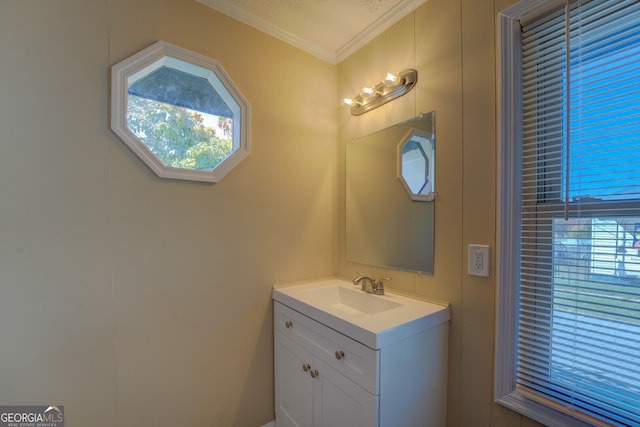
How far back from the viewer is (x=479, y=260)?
48.6 inches

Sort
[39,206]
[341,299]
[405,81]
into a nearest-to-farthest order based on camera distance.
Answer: [39,206] < [405,81] < [341,299]

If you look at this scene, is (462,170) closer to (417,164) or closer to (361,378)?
(417,164)

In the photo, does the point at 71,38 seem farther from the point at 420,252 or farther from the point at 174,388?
the point at 420,252

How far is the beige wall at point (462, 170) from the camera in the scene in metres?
1.21

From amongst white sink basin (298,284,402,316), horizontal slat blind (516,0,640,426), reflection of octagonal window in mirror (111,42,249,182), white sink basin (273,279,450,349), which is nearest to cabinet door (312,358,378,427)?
white sink basin (273,279,450,349)

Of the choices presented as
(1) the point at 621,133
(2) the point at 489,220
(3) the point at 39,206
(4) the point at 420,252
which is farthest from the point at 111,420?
(1) the point at 621,133

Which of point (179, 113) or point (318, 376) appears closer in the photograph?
point (318, 376)

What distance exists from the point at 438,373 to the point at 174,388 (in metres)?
1.32

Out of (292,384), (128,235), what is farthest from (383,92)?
(292,384)

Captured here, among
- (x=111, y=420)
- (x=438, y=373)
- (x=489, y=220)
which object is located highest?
(x=489, y=220)

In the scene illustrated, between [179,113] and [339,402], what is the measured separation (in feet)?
5.36

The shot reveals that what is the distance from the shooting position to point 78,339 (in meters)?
1.21

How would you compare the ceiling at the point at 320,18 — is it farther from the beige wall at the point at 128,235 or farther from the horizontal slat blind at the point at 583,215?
the horizontal slat blind at the point at 583,215

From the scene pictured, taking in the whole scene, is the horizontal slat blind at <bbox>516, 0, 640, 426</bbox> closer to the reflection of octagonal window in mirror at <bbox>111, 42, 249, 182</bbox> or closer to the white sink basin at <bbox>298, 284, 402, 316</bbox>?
the white sink basin at <bbox>298, 284, 402, 316</bbox>
